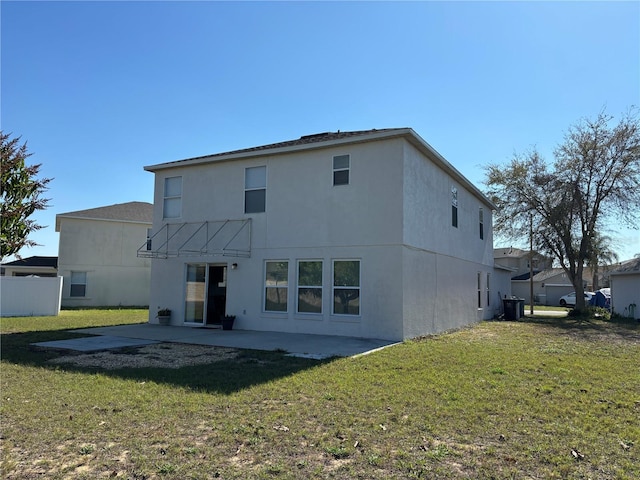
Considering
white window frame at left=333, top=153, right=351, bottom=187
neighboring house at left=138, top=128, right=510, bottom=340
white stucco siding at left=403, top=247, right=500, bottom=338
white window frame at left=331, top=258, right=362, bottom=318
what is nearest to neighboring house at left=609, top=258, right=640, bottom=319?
white stucco siding at left=403, top=247, right=500, bottom=338

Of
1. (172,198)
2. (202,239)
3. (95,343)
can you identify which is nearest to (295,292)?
(202,239)

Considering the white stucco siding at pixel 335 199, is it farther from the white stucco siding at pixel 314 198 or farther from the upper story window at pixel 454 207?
the upper story window at pixel 454 207

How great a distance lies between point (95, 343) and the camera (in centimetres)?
1163

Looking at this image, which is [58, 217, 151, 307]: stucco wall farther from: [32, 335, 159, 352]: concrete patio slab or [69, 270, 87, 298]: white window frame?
[32, 335, 159, 352]: concrete patio slab

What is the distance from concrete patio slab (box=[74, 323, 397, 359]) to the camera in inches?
422

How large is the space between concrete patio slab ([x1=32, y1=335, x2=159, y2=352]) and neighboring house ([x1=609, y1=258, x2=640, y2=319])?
74.9 feet

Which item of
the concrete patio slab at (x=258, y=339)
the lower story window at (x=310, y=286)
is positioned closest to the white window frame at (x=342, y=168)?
the lower story window at (x=310, y=286)

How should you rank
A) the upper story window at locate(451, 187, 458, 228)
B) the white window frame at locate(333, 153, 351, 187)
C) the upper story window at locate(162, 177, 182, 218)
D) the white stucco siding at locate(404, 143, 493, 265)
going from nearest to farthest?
the white stucco siding at locate(404, 143, 493, 265) < the white window frame at locate(333, 153, 351, 187) < the upper story window at locate(162, 177, 182, 218) < the upper story window at locate(451, 187, 458, 228)

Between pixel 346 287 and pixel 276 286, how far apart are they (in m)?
2.39

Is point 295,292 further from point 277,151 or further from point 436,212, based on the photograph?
point 436,212

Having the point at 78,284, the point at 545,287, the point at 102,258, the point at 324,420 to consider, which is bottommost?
the point at 324,420

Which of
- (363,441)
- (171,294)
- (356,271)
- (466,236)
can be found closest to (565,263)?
(466,236)

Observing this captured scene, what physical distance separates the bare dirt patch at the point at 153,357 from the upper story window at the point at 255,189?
5328 millimetres

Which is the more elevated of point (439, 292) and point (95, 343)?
point (439, 292)
